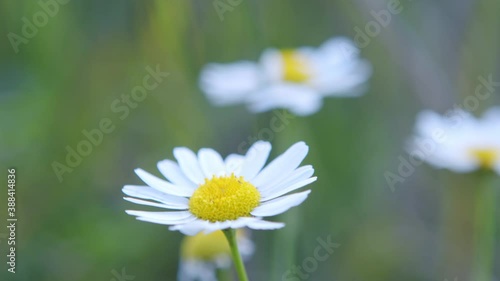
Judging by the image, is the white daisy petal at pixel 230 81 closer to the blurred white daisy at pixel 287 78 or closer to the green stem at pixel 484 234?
the blurred white daisy at pixel 287 78

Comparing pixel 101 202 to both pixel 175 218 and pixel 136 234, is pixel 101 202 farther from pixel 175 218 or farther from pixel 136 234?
pixel 175 218

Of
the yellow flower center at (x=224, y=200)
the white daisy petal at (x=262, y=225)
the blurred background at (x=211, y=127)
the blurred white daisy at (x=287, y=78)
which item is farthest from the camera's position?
the blurred white daisy at (x=287, y=78)

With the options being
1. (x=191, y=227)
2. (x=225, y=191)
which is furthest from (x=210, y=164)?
(x=191, y=227)

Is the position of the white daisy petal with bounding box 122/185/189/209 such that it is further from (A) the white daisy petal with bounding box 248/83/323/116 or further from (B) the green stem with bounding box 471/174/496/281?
(A) the white daisy petal with bounding box 248/83/323/116

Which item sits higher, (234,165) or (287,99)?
(287,99)

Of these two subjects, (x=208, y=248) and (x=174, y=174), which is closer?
(x=174, y=174)

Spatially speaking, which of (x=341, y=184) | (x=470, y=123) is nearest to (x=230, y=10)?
(x=341, y=184)

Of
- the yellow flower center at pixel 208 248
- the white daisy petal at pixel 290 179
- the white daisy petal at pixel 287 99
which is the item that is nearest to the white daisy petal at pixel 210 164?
the white daisy petal at pixel 290 179

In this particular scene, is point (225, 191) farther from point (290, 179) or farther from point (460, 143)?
point (460, 143)
